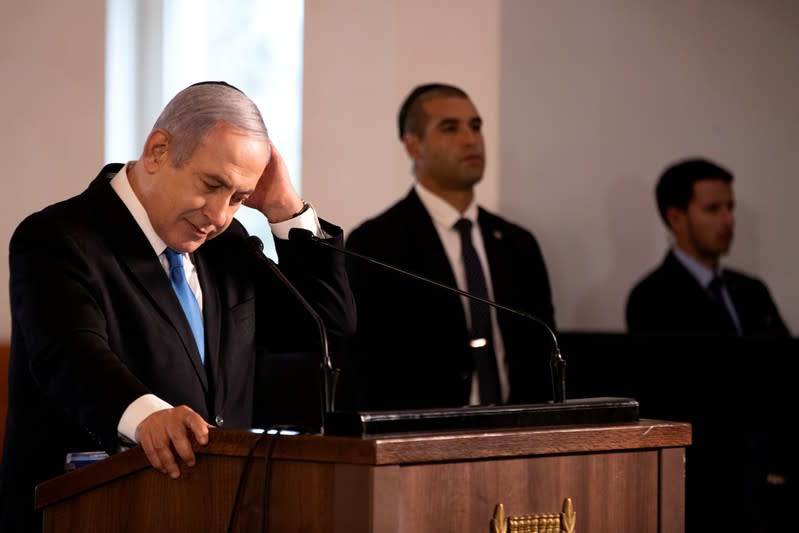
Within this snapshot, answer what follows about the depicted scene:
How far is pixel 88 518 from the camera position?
6.41 ft

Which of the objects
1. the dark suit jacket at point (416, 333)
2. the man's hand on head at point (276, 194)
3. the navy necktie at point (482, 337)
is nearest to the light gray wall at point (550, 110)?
the dark suit jacket at point (416, 333)

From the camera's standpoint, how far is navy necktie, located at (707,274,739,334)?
5.73 m

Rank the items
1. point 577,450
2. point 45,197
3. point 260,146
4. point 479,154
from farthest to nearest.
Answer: point 479,154, point 45,197, point 260,146, point 577,450

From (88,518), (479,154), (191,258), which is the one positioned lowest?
(88,518)

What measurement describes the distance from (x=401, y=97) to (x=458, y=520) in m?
3.59

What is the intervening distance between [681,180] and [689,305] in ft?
2.09

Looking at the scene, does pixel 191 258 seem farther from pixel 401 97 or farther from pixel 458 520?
pixel 401 97

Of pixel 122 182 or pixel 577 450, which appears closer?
pixel 577 450

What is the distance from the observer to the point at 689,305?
224 inches

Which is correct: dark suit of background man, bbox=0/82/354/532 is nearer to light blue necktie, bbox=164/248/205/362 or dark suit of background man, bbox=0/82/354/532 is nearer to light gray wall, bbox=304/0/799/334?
light blue necktie, bbox=164/248/205/362

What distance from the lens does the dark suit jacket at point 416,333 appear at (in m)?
4.61

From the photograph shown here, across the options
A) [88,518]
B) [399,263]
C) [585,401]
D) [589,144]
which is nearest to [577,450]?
[585,401]

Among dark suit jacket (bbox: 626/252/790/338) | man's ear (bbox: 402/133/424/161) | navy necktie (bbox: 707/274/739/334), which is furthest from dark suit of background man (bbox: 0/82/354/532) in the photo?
navy necktie (bbox: 707/274/739/334)

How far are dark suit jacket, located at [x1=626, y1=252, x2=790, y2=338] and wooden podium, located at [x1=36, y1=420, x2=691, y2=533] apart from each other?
372 centimetres
